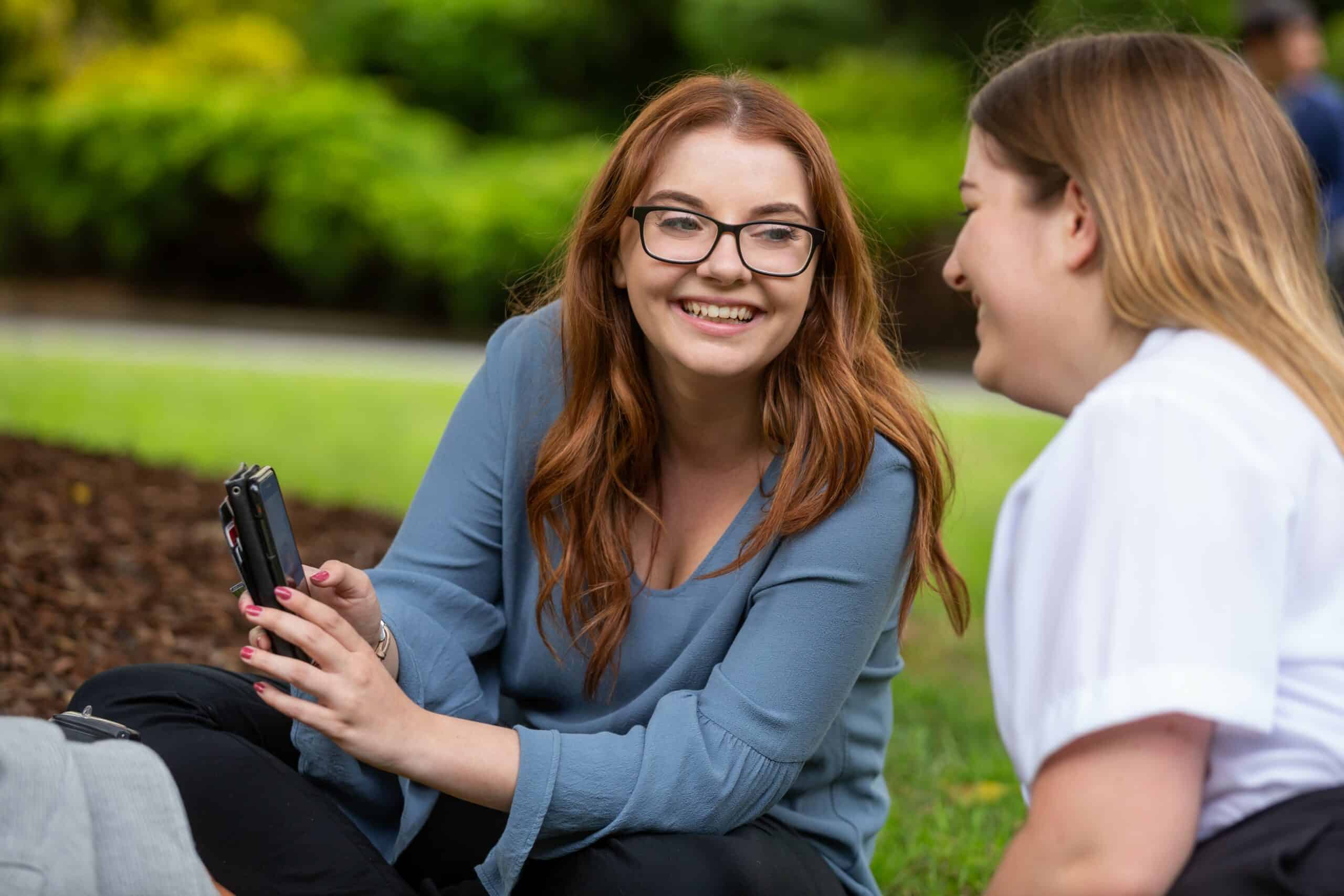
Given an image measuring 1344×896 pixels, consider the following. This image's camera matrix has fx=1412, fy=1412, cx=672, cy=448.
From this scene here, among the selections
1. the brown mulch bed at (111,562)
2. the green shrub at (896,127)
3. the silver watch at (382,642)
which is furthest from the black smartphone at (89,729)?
the green shrub at (896,127)

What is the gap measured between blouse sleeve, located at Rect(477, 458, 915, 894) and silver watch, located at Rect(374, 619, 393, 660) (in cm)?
29

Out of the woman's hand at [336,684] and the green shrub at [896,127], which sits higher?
the green shrub at [896,127]

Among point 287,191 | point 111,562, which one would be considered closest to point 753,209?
point 111,562

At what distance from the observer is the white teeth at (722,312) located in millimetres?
2242

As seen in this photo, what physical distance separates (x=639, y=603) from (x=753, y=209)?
2.23 ft

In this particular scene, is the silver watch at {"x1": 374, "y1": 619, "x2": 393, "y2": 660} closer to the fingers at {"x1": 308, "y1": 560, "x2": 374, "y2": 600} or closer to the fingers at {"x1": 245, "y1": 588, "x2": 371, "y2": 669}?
the fingers at {"x1": 308, "y1": 560, "x2": 374, "y2": 600}

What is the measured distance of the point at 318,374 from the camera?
8930 millimetres

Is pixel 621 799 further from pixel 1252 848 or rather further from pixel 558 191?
pixel 558 191

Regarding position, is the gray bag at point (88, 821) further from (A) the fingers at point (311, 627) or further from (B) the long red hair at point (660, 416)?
(B) the long red hair at point (660, 416)

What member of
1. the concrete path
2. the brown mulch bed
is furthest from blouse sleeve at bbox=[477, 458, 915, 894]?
the concrete path

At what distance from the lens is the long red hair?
2.24m

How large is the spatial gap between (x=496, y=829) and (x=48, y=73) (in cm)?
1624

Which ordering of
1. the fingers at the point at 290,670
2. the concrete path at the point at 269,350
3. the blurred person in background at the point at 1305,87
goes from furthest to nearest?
the concrete path at the point at 269,350
the blurred person in background at the point at 1305,87
the fingers at the point at 290,670

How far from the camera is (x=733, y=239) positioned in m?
2.22
